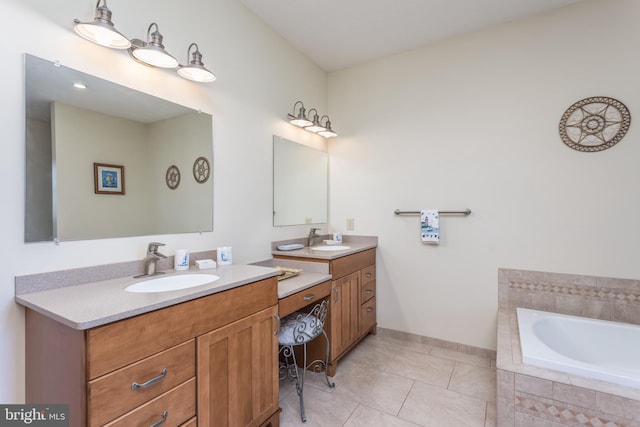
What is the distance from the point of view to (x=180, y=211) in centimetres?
174

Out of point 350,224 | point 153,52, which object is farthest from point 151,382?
point 350,224

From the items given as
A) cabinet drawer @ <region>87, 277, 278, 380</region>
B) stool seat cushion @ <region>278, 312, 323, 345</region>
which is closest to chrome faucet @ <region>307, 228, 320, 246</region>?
stool seat cushion @ <region>278, 312, 323, 345</region>

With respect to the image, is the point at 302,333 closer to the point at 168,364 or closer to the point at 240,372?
the point at 240,372

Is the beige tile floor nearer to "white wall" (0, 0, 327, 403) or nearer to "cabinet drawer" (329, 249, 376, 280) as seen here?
"cabinet drawer" (329, 249, 376, 280)

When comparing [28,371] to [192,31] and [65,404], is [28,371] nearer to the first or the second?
[65,404]

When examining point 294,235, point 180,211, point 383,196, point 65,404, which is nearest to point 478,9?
point 383,196

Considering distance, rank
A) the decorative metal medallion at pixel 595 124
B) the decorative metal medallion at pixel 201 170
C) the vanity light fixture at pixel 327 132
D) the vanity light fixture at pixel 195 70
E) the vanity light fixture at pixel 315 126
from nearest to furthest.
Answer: the vanity light fixture at pixel 195 70 → the decorative metal medallion at pixel 201 170 → the decorative metal medallion at pixel 595 124 → the vanity light fixture at pixel 315 126 → the vanity light fixture at pixel 327 132

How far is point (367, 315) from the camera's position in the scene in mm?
2688

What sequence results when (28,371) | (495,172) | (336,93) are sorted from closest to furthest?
1. (28,371)
2. (495,172)
3. (336,93)

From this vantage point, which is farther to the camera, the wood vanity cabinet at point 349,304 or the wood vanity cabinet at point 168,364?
the wood vanity cabinet at point 349,304

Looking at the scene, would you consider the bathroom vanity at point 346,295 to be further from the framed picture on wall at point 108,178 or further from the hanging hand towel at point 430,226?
the framed picture on wall at point 108,178

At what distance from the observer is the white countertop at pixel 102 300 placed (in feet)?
2.95

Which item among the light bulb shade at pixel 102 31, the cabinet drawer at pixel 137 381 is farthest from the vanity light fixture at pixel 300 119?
the cabinet drawer at pixel 137 381

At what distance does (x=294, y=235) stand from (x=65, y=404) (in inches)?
73.8
